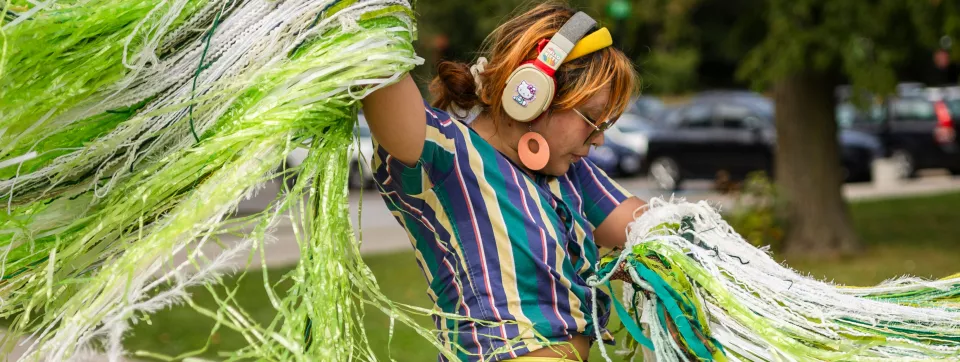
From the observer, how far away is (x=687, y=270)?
2.21 m

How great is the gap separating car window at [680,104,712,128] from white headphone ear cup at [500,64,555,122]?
14900mm

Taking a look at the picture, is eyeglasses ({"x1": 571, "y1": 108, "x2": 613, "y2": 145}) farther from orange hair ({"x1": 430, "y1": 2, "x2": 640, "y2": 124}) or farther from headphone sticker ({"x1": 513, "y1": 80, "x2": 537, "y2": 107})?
headphone sticker ({"x1": 513, "y1": 80, "x2": 537, "y2": 107})

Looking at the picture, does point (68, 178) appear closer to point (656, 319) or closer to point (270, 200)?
point (270, 200)

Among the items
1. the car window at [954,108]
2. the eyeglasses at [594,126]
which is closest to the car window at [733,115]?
the car window at [954,108]

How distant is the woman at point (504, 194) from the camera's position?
2209mm

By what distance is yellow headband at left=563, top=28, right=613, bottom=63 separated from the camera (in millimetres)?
2332

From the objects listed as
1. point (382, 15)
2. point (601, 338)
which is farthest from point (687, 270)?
point (382, 15)

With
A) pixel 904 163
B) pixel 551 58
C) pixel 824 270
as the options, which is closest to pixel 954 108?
pixel 904 163

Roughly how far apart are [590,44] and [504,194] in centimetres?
39

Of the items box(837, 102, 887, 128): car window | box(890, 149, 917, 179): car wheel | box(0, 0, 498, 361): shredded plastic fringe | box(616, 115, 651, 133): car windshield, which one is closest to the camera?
box(0, 0, 498, 361): shredded plastic fringe

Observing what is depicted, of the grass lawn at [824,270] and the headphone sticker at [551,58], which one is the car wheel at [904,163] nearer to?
the grass lawn at [824,270]

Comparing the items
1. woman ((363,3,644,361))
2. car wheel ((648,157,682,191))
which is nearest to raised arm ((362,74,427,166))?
woman ((363,3,644,361))

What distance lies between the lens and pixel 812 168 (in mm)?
9781

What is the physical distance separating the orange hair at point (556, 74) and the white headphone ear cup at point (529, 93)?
7 centimetres
